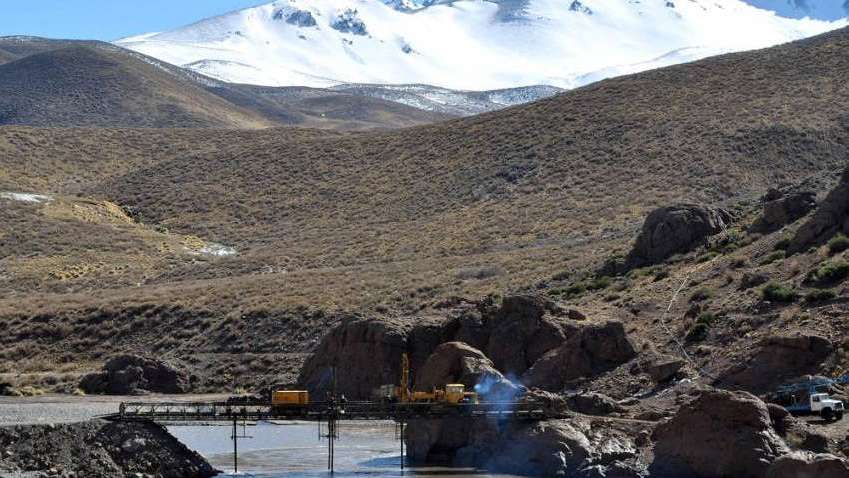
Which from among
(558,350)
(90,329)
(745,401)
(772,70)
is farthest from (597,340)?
(772,70)

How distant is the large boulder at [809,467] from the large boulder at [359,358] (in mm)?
24147

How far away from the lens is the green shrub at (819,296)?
5047cm

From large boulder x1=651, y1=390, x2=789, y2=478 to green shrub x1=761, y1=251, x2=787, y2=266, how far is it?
787 inches

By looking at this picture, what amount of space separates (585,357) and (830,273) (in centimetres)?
903

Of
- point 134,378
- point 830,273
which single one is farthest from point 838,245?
point 134,378

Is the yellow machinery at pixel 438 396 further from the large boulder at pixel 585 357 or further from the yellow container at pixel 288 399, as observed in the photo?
the large boulder at pixel 585 357

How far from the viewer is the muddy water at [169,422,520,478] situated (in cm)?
4316

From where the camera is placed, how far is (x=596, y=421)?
42844mm

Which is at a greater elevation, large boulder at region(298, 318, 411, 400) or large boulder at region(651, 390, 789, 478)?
large boulder at region(298, 318, 411, 400)

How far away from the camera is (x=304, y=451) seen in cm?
5006

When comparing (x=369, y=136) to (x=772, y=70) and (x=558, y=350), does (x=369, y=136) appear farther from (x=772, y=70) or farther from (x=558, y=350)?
(x=558, y=350)

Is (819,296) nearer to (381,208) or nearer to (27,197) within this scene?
(381,208)

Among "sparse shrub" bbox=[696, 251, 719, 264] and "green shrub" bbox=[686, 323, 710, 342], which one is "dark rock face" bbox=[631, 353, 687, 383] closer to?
"green shrub" bbox=[686, 323, 710, 342]

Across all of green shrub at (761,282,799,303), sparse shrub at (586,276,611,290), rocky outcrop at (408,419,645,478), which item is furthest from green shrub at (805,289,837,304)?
sparse shrub at (586,276,611,290)
